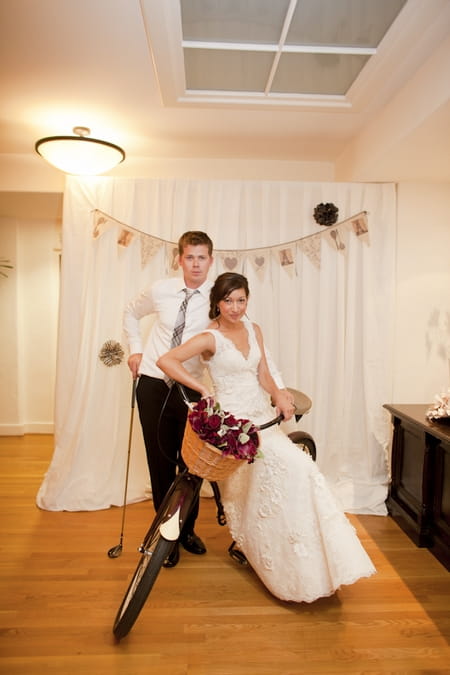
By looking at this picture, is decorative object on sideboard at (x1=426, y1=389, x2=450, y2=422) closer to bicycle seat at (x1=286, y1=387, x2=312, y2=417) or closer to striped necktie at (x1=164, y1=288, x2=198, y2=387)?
bicycle seat at (x1=286, y1=387, x2=312, y2=417)

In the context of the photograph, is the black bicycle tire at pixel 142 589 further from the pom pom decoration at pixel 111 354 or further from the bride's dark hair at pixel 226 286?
the pom pom decoration at pixel 111 354

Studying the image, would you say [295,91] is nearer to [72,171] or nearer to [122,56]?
[122,56]

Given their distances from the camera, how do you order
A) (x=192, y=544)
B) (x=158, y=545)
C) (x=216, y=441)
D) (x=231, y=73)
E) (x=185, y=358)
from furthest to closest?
1. (x=192, y=544)
2. (x=231, y=73)
3. (x=185, y=358)
4. (x=158, y=545)
5. (x=216, y=441)

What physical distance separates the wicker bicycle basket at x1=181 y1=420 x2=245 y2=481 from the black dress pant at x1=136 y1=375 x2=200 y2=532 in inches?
23.7

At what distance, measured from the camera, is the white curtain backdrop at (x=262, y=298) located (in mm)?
3145

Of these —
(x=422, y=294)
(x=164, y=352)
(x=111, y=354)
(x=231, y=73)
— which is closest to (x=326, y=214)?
(x=422, y=294)

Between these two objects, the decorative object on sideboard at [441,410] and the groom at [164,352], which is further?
the decorative object on sideboard at [441,410]

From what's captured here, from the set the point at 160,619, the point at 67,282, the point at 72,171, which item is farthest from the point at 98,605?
the point at 72,171

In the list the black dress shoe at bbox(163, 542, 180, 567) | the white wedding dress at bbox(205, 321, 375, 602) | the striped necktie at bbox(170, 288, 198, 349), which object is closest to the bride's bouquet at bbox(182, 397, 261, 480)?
the white wedding dress at bbox(205, 321, 375, 602)

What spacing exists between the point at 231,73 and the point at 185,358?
4.77 feet

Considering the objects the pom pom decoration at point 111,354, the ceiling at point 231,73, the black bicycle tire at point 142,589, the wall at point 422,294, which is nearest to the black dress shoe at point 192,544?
the black bicycle tire at point 142,589

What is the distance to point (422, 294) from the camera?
318 cm

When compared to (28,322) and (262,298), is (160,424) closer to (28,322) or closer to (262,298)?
(262,298)

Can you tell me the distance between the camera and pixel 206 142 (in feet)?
10.3
